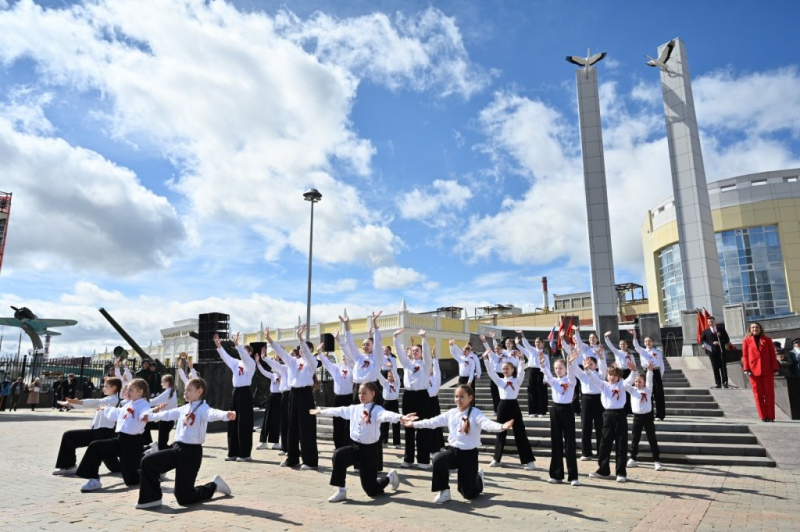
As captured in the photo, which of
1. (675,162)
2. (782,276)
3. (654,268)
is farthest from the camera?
(654,268)

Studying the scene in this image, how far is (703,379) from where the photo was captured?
1598cm

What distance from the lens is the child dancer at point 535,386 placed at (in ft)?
45.2

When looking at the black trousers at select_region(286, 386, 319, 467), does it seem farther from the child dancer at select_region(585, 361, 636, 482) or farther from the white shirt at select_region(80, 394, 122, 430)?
the child dancer at select_region(585, 361, 636, 482)

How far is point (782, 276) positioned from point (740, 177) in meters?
6.89

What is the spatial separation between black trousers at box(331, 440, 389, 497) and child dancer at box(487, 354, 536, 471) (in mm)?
3020

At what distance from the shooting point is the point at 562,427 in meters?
8.53

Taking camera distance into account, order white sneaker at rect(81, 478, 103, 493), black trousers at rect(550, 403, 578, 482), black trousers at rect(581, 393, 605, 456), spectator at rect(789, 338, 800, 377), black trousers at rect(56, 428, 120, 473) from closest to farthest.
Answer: white sneaker at rect(81, 478, 103, 493) < black trousers at rect(550, 403, 578, 482) < black trousers at rect(56, 428, 120, 473) < black trousers at rect(581, 393, 605, 456) < spectator at rect(789, 338, 800, 377)

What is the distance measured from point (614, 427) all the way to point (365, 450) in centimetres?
398

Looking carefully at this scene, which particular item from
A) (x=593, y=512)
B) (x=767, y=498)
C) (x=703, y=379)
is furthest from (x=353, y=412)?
(x=703, y=379)

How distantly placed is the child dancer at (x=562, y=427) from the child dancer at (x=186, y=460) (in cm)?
469

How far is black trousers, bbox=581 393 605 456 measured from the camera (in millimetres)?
9977

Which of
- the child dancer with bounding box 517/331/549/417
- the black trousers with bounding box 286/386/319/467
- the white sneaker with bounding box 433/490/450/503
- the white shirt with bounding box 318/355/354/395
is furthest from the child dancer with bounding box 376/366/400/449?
the child dancer with bounding box 517/331/549/417

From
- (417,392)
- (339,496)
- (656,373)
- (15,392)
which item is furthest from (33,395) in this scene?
(656,373)

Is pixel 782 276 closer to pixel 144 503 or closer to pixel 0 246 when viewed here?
pixel 144 503
